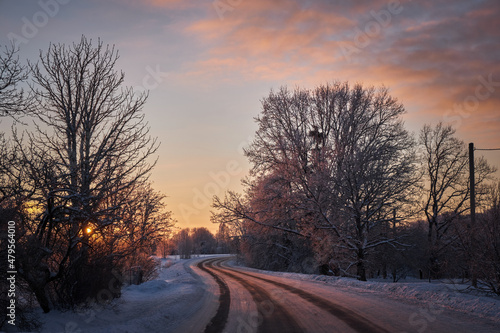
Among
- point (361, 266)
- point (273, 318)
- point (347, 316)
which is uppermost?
point (347, 316)

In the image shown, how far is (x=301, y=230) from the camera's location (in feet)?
89.1

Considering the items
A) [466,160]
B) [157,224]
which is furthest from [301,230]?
[466,160]

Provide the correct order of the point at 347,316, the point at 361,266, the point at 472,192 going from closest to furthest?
the point at 347,316
the point at 472,192
the point at 361,266

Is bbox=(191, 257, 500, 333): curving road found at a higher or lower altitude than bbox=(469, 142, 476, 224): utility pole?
lower

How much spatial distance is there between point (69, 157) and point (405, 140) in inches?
1006

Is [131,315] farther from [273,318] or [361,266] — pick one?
[361,266]

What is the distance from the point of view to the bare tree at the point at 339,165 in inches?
971

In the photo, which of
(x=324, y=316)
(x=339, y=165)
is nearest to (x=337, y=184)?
(x=339, y=165)

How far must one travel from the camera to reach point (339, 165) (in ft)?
86.7

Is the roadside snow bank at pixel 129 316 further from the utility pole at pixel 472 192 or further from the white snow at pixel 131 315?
the utility pole at pixel 472 192

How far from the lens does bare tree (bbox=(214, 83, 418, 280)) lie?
2467 cm

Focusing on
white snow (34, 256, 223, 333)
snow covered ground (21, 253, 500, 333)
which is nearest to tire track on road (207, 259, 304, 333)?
snow covered ground (21, 253, 500, 333)

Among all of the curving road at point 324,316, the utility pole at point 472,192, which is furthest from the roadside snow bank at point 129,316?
the utility pole at point 472,192

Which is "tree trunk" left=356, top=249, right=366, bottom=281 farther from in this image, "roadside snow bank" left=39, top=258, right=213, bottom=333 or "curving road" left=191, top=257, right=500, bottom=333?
"roadside snow bank" left=39, top=258, right=213, bottom=333
